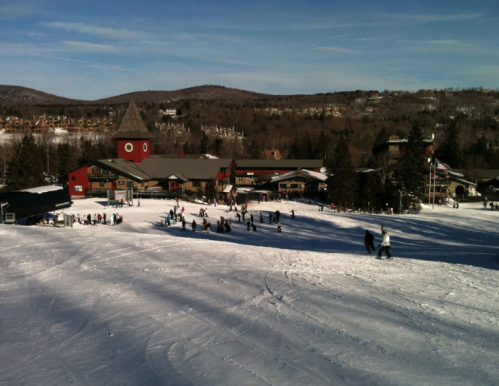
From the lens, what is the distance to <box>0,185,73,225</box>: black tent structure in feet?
82.6

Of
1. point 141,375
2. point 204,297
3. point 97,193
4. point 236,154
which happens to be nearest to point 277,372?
point 141,375

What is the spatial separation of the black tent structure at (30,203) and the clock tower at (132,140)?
78.8 feet

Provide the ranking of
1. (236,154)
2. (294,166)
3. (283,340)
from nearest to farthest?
(283,340) < (294,166) < (236,154)

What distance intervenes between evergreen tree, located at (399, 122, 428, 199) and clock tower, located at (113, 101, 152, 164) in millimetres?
32512

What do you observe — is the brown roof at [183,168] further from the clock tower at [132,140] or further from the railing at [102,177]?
the railing at [102,177]

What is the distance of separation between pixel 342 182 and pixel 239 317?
3760cm

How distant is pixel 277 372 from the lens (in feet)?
21.6

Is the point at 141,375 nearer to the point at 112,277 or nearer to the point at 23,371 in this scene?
the point at 23,371

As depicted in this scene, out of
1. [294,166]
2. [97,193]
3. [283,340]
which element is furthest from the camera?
[294,166]

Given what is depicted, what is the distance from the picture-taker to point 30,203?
27.0m

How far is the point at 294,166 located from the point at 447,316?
2521 inches

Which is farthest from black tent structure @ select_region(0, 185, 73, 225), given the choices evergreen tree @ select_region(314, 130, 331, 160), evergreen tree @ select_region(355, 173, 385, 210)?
evergreen tree @ select_region(314, 130, 331, 160)

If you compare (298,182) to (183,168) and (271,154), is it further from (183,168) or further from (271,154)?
(271,154)

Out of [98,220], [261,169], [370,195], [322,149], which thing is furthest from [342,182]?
[322,149]
